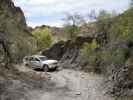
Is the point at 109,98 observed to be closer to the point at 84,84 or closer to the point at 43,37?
the point at 84,84

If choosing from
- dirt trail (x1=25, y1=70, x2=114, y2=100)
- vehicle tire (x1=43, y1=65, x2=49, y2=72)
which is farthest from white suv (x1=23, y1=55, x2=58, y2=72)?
dirt trail (x1=25, y1=70, x2=114, y2=100)

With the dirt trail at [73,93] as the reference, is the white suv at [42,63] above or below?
below

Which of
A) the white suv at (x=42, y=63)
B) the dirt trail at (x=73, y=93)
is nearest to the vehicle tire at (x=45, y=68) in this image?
the white suv at (x=42, y=63)

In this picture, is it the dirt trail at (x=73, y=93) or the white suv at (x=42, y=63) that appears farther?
the white suv at (x=42, y=63)

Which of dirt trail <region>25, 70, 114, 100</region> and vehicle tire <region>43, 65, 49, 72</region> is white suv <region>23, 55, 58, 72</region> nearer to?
vehicle tire <region>43, 65, 49, 72</region>

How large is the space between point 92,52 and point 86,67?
6.41ft

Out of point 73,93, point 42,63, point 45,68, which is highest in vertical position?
point 73,93

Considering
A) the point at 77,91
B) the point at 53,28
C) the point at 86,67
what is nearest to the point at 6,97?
the point at 77,91

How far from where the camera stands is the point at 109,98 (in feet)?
57.5

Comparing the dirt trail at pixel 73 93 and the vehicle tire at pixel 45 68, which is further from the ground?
the dirt trail at pixel 73 93

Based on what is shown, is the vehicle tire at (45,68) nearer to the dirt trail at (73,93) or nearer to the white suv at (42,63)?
the white suv at (42,63)

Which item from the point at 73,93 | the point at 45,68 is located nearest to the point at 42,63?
the point at 45,68

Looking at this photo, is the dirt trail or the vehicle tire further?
the vehicle tire

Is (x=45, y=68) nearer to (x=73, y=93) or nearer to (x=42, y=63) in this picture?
(x=42, y=63)
